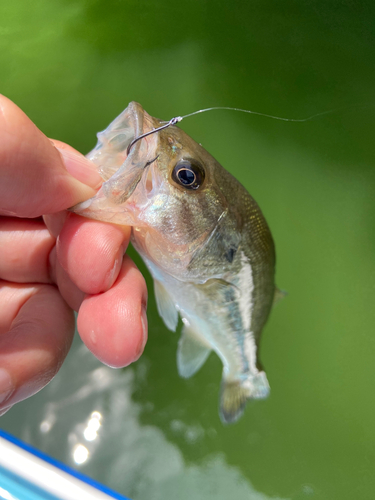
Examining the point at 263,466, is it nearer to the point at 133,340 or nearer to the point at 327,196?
the point at 133,340

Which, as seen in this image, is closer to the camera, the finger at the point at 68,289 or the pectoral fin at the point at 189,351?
the finger at the point at 68,289

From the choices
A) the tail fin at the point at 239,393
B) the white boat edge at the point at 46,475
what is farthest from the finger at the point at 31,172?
the tail fin at the point at 239,393

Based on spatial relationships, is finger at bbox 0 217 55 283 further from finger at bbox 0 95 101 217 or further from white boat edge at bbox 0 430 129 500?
white boat edge at bbox 0 430 129 500

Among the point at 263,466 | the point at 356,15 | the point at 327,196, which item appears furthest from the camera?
the point at 356,15

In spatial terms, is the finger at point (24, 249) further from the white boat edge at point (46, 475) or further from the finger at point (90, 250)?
the white boat edge at point (46, 475)

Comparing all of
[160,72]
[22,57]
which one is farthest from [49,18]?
[160,72]

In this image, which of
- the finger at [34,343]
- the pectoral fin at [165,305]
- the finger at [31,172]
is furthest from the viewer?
the pectoral fin at [165,305]
